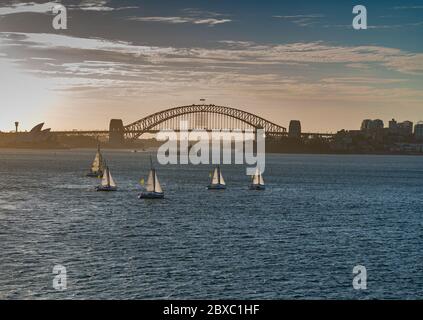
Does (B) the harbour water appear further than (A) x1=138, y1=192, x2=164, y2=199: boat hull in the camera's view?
No

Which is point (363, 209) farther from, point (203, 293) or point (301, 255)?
point (203, 293)

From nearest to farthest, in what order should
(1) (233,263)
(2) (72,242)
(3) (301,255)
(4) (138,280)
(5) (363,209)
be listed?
(4) (138,280) → (1) (233,263) → (3) (301,255) → (2) (72,242) → (5) (363,209)

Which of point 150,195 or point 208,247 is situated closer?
point 208,247

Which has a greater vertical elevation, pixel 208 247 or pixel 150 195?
pixel 150 195

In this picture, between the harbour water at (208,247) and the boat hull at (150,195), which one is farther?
the boat hull at (150,195)

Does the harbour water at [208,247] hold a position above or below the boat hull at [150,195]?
below

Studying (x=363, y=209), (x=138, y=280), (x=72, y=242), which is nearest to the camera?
(x=138, y=280)
